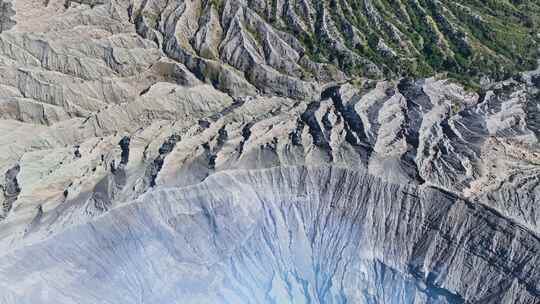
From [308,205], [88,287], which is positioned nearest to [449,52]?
[308,205]

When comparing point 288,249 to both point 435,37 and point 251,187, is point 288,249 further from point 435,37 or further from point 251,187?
point 435,37

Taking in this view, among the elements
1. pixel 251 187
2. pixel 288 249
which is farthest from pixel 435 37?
pixel 288 249

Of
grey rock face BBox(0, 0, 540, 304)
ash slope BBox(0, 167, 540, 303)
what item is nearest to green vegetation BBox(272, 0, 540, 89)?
grey rock face BBox(0, 0, 540, 304)

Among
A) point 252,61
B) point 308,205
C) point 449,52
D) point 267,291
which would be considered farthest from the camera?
point 449,52

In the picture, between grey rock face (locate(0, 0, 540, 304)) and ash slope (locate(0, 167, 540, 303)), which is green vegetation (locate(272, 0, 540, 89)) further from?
ash slope (locate(0, 167, 540, 303))

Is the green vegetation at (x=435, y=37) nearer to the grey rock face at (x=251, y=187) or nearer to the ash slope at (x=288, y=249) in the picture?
the grey rock face at (x=251, y=187)

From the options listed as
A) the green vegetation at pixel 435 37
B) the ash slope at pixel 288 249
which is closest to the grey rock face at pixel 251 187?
the ash slope at pixel 288 249

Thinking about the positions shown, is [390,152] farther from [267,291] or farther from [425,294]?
[267,291]

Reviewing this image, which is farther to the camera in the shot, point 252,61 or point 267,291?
point 252,61
